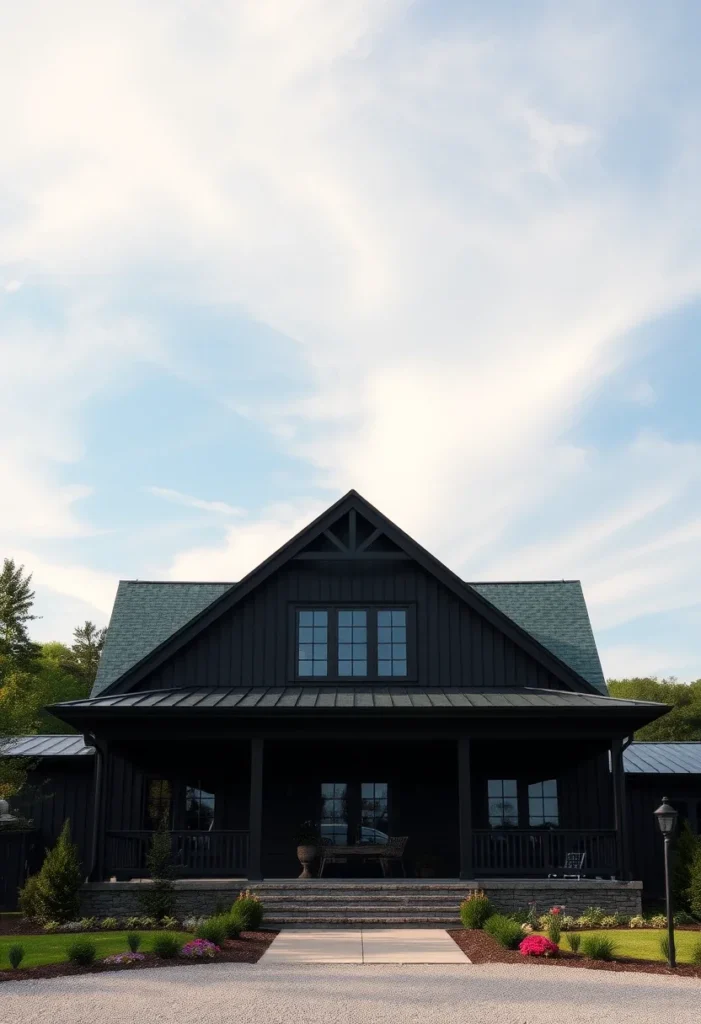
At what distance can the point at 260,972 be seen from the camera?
40.8 ft

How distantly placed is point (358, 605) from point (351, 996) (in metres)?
11.9

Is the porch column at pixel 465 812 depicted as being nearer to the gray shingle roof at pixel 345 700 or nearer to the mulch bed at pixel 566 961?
the gray shingle roof at pixel 345 700

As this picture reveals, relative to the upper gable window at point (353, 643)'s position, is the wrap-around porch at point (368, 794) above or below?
below

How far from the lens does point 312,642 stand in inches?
879

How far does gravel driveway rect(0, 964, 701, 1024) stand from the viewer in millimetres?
10023

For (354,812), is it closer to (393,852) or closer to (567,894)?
(393,852)

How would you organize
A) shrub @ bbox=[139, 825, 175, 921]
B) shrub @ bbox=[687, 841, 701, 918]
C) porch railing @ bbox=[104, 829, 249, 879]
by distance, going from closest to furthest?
shrub @ bbox=[139, 825, 175, 921] → shrub @ bbox=[687, 841, 701, 918] → porch railing @ bbox=[104, 829, 249, 879]

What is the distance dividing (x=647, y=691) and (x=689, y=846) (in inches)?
1761

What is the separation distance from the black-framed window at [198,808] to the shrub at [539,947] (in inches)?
396

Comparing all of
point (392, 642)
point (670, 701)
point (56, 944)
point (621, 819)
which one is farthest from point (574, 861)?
point (670, 701)

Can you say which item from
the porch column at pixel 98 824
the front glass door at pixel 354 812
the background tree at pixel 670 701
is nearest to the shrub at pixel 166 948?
the porch column at pixel 98 824

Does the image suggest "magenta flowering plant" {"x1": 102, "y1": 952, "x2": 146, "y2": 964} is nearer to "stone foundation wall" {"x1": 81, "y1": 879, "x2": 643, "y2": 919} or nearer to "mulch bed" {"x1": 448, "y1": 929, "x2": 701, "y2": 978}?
"mulch bed" {"x1": 448, "y1": 929, "x2": 701, "y2": 978}

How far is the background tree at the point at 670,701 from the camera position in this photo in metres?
54.1

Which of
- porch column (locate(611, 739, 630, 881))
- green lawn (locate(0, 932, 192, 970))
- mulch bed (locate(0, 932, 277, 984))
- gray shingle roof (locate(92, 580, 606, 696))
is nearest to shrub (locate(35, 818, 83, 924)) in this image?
green lawn (locate(0, 932, 192, 970))
